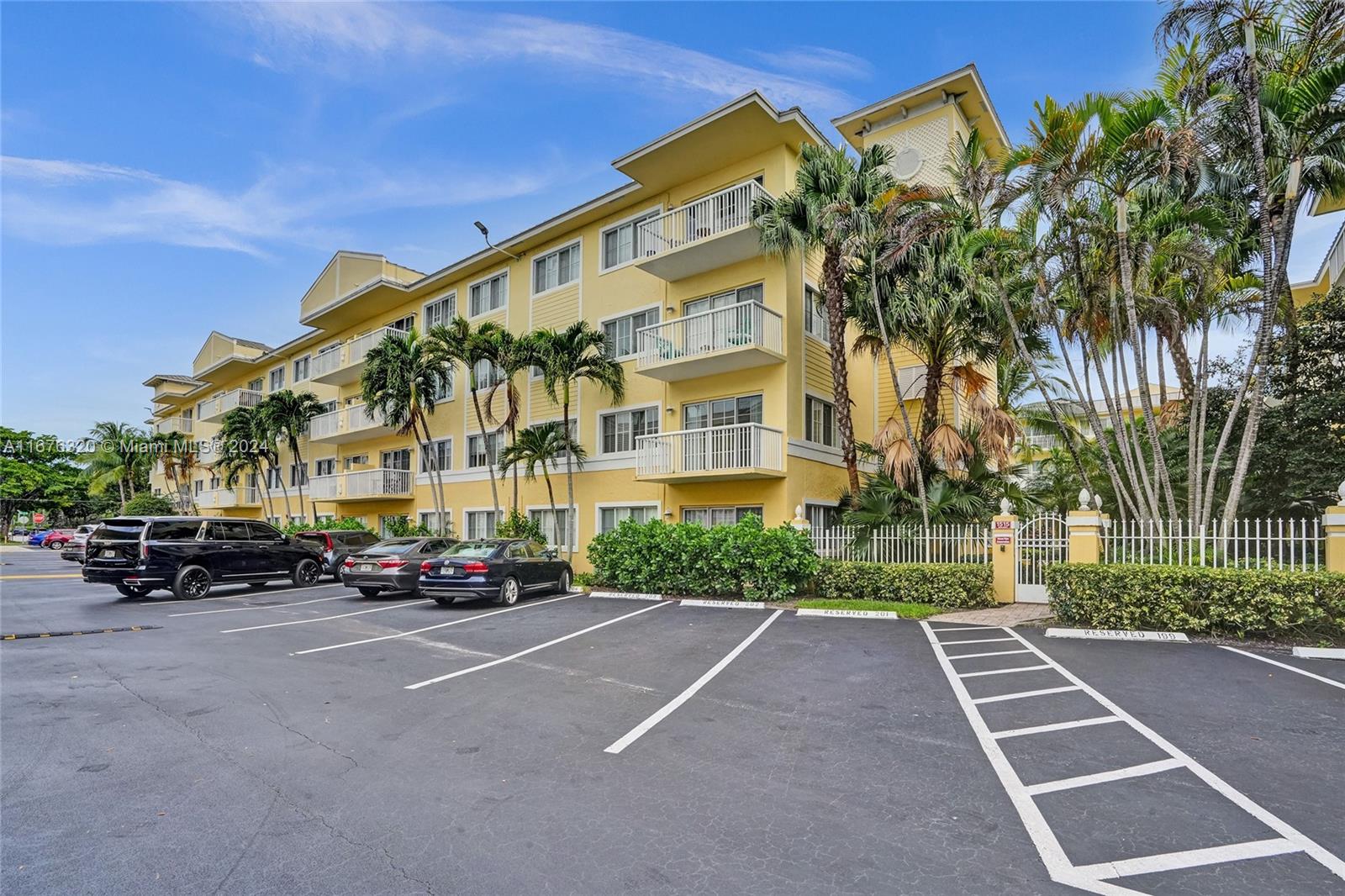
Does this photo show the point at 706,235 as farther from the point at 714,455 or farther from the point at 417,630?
the point at 417,630

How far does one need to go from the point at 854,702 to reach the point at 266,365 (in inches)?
1612

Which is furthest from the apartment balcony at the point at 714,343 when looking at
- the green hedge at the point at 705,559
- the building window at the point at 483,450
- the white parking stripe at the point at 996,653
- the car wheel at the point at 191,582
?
the car wheel at the point at 191,582

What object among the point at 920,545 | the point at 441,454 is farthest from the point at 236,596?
the point at 920,545

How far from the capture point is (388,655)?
31.9 feet

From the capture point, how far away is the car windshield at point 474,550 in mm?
15172

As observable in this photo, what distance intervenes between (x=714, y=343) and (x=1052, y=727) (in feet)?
40.3

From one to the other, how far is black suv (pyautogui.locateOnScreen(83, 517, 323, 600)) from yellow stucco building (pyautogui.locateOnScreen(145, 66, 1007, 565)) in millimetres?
7108

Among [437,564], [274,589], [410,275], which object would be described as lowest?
[274,589]

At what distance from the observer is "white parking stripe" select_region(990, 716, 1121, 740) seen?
237 inches

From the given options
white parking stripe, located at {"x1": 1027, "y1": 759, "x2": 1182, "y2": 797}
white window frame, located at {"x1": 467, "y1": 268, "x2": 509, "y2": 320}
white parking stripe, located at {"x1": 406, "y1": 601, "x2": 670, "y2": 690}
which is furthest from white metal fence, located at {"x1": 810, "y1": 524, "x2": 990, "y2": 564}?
white window frame, located at {"x1": 467, "y1": 268, "x2": 509, "y2": 320}

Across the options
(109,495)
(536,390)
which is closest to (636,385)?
(536,390)

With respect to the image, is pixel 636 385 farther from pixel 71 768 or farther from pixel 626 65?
pixel 71 768

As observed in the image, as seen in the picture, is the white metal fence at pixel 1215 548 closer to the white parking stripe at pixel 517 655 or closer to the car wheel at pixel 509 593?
the white parking stripe at pixel 517 655

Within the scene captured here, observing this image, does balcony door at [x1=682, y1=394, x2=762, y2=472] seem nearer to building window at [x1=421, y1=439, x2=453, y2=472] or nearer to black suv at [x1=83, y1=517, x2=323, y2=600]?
building window at [x1=421, y1=439, x2=453, y2=472]
